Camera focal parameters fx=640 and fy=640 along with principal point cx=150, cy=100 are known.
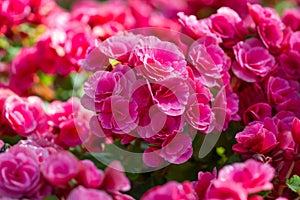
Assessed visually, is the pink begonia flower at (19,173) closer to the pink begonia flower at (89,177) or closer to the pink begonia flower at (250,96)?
the pink begonia flower at (89,177)

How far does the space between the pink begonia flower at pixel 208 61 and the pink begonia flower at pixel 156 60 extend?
0.08m

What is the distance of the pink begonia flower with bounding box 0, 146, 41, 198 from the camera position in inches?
42.2

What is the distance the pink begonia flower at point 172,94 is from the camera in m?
1.25

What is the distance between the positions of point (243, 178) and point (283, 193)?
330 millimetres

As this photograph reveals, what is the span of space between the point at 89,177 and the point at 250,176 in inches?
10.2

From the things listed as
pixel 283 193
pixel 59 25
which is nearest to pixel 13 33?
pixel 59 25

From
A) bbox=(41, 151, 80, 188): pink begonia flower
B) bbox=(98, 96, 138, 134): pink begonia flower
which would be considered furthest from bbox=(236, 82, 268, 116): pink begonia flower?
bbox=(41, 151, 80, 188): pink begonia flower

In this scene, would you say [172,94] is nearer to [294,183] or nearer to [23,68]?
[294,183]

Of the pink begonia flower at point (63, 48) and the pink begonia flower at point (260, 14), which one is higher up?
the pink begonia flower at point (260, 14)

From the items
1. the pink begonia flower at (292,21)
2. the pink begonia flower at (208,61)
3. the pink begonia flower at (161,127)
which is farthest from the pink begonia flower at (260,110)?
the pink begonia flower at (292,21)

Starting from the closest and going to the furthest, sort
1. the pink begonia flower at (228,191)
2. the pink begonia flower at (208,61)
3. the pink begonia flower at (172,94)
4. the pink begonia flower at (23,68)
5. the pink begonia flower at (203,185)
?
1. the pink begonia flower at (228,191)
2. the pink begonia flower at (203,185)
3. the pink begonia flower at (172,94)
4. the pink begonia flower at (208,61)
5. the pink begonia flower at (23,68)

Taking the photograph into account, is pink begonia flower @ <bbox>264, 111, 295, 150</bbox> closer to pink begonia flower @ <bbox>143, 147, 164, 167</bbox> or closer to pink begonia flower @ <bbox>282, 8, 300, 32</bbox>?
pink begonia flower @ <bbox>143, 147, 164, 167</bbox>

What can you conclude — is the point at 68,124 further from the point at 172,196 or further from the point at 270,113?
the point at 172,196

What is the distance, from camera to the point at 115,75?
128 cm
